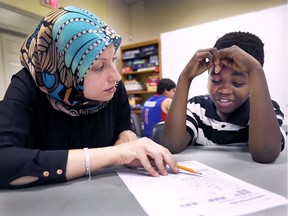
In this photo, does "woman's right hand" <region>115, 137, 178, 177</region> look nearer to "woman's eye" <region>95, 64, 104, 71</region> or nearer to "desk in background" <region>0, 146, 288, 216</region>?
"desk in background" <region>0, 146, 288, 216</region>

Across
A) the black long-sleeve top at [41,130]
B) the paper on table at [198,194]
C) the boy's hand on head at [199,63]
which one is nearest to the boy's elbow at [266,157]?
the paper on table at [198,194]

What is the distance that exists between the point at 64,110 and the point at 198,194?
475 mm

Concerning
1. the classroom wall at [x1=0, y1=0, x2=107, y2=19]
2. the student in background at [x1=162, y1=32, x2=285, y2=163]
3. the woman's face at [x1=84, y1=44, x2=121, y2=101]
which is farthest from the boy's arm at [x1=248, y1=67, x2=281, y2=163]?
the classroom wall at [x1=0, y1=0, x2=107, y2=19]

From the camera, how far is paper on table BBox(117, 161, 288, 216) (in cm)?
35

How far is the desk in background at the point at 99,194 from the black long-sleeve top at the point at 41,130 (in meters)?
0.04

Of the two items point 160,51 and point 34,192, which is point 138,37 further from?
point 34,192

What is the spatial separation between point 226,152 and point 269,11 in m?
2.47

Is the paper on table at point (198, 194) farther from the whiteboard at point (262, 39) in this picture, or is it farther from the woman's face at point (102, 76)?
the whiteboard at point (262, 39)

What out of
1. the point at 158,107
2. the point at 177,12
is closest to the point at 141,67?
the point at 177,12

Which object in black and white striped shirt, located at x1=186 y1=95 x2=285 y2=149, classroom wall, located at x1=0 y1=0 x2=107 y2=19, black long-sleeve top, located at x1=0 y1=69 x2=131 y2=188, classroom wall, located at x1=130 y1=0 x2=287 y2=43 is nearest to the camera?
black long-sleeve top, located at x1=0 y1=69 x2=131 y2=188

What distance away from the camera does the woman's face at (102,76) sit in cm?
65

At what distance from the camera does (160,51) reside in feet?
11.1

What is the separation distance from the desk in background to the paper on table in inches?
0.8

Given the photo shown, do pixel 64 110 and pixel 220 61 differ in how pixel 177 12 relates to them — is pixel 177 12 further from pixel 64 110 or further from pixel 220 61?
pixel 64 110
